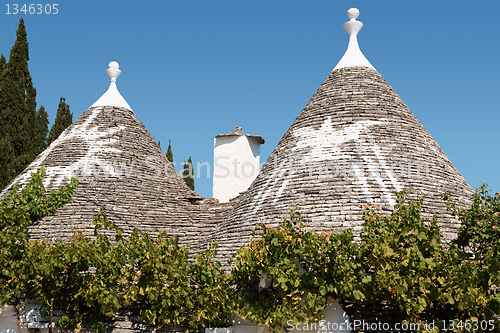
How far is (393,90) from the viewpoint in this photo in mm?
12047

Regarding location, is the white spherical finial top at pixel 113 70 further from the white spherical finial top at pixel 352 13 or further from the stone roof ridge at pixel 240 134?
the white spherical finial top at pixel 352 13

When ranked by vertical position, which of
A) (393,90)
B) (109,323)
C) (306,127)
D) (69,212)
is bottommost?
(109,323)

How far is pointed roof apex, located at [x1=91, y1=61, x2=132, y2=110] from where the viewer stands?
47.4 ft

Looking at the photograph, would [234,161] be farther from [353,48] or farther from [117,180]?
[353,48]

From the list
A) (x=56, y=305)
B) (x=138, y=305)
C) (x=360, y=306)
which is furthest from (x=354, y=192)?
(x=56, y=305)

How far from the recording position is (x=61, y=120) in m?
23.9

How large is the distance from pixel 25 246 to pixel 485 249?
8.26 meters

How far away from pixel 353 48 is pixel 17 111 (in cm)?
1548

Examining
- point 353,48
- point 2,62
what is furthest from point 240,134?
point 2,62

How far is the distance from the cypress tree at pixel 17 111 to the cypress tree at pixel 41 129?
228 mm

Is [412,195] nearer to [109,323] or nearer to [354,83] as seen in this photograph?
[354,83]

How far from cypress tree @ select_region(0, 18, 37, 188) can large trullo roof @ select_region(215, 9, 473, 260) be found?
12779 millimetres

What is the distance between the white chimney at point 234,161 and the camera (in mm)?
14617

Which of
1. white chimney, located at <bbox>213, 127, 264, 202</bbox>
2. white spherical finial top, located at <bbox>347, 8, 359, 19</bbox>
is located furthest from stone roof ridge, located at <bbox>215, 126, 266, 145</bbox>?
white spherical finial top, located at <bbox>347, 8, 359, 19</bbox>
